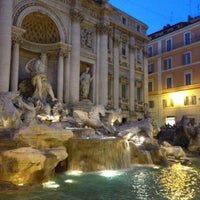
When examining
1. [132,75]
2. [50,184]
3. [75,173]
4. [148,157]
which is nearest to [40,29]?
[132,75]

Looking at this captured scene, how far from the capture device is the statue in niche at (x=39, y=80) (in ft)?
48.2

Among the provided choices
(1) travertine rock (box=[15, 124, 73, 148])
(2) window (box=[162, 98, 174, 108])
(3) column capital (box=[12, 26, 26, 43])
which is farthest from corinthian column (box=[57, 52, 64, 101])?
(2) window (box=[162, 98, 174, 108])

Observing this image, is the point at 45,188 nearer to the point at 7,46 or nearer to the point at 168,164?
the point at 168,164

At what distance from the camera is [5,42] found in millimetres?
13375

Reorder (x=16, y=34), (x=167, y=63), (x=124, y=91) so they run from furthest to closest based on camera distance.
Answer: (x=167, y=63)
(x=124, y=91)
(x=16, y=34)

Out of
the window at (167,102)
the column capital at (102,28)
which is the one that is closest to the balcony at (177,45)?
the window at (167,102)

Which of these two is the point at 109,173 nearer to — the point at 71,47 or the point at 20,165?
the point at 20,165

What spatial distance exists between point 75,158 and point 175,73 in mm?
21875

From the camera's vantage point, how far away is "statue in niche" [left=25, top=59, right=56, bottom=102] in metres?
14.7

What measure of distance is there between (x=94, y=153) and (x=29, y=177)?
10.3ft

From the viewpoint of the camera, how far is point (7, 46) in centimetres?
1341

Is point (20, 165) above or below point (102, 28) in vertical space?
below

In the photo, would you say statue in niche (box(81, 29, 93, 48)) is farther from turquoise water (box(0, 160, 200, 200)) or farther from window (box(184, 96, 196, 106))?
window (box(184, 96, 196, 106))

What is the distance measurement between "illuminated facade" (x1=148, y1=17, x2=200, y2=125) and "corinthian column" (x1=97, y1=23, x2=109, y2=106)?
1137 cm
